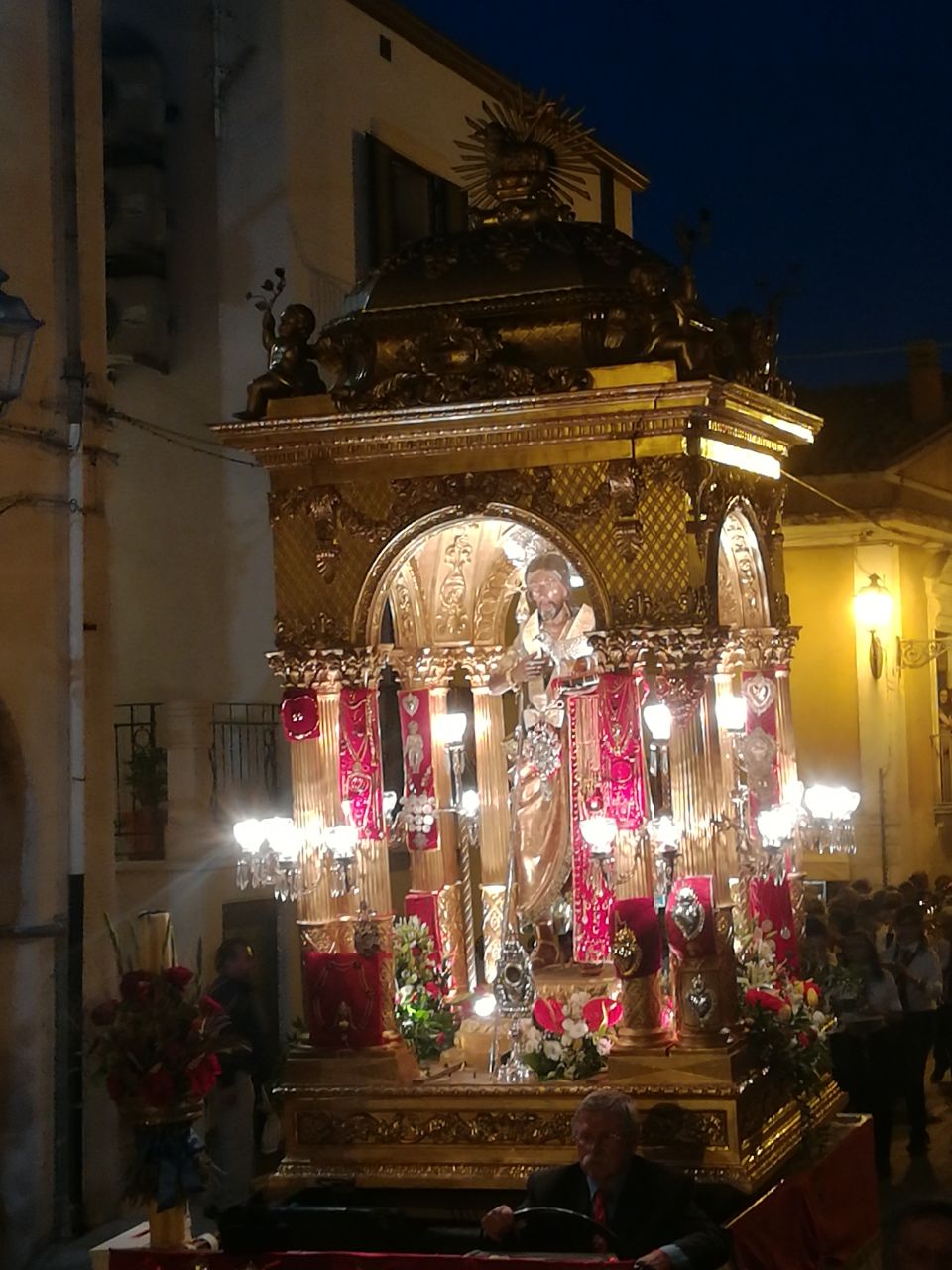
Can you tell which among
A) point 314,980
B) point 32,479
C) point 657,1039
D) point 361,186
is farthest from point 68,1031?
point 361,186

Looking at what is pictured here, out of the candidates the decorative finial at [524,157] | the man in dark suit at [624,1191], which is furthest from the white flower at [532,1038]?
the decorative finial at [524,157]

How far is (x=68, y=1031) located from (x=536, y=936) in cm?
285

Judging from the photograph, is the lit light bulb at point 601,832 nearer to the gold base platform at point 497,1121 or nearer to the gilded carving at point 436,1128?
the gold base platform at point 497,1121

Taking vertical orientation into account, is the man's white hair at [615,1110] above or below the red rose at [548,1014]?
below

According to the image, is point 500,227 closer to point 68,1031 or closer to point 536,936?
point 536,936

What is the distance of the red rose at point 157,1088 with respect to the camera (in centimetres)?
801

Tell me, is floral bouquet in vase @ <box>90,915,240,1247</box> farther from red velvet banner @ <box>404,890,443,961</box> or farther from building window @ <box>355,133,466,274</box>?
building window @ <box>355,133,466,274</box>

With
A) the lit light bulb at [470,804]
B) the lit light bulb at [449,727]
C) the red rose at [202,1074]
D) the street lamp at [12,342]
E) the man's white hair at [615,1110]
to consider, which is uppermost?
the street lamp at [12,342]

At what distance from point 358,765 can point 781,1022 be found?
237 centimetres

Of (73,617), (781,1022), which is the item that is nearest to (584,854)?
(781,1022)

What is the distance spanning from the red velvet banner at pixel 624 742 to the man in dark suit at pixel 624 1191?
1.72 metres

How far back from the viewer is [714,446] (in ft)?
31.8

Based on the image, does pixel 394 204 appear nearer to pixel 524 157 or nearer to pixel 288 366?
pixel 524 157

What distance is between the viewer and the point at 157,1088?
8.01 metres
